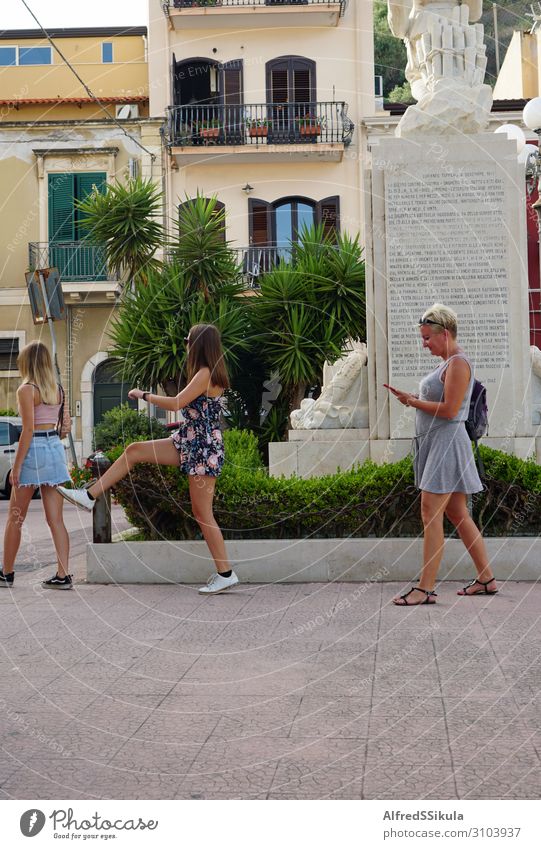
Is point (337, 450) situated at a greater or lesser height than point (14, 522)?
greater

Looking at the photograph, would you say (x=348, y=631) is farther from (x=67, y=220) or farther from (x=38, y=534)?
(x=67, y=220)

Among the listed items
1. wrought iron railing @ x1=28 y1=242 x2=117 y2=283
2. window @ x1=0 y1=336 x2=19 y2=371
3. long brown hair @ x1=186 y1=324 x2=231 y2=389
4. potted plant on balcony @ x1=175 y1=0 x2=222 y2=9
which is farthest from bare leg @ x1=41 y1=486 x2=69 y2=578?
potted plant on balcony @ x1=175 y1=0 x2=222 y2=9

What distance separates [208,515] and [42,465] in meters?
1.27

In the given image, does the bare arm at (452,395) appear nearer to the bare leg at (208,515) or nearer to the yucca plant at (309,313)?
the bare leg at (208,515)

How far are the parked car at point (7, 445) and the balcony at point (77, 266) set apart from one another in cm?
635

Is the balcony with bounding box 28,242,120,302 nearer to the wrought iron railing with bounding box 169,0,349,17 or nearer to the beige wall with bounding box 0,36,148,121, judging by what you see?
the beige wall with bounding box 0,36,148,121

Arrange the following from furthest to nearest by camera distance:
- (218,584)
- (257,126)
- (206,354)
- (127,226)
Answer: (257,126), (127,226), (206,354), (218,584)

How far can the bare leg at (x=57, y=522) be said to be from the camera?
772 centimetres

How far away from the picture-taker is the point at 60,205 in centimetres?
3094

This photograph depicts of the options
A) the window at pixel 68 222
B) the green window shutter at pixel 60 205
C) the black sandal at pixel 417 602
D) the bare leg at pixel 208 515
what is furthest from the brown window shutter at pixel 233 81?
the black sandal at pixel 417 602

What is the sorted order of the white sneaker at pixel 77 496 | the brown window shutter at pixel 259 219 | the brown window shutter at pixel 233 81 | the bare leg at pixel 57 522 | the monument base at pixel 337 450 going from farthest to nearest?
the brown window shutter at pixel 233 81, the brown window shutter at pixel 259 219, the monument base at pixel 337 450, the white sneaker at pixel 77 496, the bare leg at pixel 57 522

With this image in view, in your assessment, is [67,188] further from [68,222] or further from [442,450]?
[442,450]

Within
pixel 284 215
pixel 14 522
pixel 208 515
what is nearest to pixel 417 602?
pixel 208 515

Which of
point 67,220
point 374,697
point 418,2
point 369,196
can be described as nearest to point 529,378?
point 369,196
